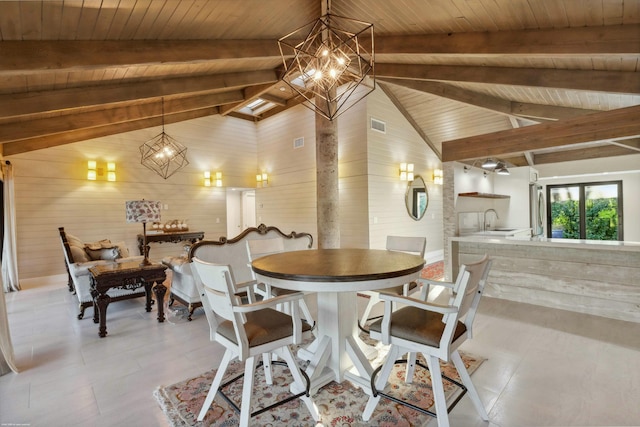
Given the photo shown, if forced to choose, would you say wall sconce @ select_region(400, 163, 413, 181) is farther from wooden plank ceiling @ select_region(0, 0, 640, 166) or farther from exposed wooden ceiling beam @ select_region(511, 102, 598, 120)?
exposed wooden ceiling beam @ select_region(511, 102, 598, 120)

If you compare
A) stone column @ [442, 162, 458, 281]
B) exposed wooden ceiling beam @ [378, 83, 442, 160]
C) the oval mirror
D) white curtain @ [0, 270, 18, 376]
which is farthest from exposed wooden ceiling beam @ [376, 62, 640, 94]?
white curtain @ [0, 270, 18, 376]

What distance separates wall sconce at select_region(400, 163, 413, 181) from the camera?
22.2 ft

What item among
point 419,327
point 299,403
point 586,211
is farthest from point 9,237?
point 586,211

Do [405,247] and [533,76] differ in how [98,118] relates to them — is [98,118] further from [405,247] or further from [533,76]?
[533,76]

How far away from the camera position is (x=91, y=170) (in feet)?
20.2

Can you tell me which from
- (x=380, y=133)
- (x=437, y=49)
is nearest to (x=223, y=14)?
(x=437, y=49)

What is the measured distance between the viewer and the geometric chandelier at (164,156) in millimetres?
6824

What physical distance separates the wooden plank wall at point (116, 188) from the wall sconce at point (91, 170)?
117 mm

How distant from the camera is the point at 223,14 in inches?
116

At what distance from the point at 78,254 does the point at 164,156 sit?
324 centimetres

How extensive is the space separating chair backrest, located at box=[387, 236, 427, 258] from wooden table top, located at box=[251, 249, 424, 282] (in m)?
0.52

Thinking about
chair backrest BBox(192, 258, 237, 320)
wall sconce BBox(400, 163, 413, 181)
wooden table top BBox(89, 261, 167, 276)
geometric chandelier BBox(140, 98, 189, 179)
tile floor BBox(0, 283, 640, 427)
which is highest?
geometric chandelier BBox(140, 98, 189, 179)

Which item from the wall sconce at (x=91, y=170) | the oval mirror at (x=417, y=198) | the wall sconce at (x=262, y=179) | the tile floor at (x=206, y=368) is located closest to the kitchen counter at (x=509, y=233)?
the oval mirror at (x=417, y=198)

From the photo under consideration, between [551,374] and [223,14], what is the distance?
14.0ft
